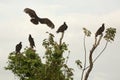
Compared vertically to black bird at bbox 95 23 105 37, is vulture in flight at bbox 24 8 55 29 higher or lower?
higher

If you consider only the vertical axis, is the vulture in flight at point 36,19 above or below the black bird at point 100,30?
above

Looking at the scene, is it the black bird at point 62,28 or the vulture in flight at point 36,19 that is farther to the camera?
the black bird at point 62,28

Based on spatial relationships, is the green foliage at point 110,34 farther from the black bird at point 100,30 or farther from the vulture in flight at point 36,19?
the vulture in flight at point 36,19

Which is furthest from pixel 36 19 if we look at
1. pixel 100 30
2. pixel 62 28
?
pixel 100 30

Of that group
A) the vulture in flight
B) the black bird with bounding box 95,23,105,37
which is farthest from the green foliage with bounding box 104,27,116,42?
the vulture in flight

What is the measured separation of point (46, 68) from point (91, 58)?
4482 millimetres

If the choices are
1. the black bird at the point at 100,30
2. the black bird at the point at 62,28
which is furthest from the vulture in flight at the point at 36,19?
the black bird at the point at 100,30

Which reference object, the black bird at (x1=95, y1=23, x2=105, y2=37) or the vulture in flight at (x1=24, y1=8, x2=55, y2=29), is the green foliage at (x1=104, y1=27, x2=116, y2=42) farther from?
the vulture in flight at (x1=24, y1=8, x2=55, y2=29)

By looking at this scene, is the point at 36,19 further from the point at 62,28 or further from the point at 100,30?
the point at 100,30

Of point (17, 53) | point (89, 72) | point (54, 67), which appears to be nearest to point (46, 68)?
point (54, 67)

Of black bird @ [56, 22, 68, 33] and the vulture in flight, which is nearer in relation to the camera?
the vulture in flight

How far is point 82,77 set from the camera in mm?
40625

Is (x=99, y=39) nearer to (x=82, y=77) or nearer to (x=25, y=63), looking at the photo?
(x=82, y=77)

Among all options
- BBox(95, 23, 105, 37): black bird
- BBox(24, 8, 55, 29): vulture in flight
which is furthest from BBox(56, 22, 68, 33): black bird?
BBox(95, 23, 105, 37): black bird
